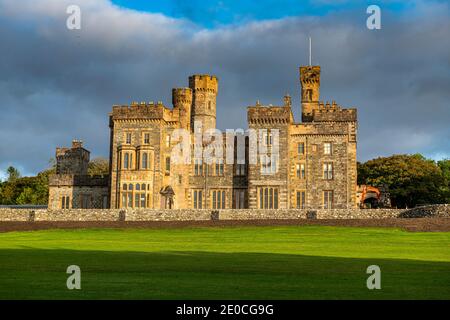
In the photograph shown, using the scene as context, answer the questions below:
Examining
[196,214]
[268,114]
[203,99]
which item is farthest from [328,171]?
[203,99]

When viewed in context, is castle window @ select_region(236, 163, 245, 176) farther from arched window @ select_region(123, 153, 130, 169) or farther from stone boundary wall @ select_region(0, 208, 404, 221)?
arched window @ select_region(123, 153, 130, 169)

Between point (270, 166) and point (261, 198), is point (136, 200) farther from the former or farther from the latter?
point (270, 166)

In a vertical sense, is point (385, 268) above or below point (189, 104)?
below

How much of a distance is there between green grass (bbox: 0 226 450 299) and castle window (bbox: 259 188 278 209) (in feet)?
69.3

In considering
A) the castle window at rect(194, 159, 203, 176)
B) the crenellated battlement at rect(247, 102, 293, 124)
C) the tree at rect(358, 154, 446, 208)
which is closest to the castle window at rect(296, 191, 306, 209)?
the crenellated battlement at rect(247, 102, 293, 124)

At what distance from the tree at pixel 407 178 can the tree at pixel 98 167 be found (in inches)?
1478

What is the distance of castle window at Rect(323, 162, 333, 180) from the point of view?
67438mm

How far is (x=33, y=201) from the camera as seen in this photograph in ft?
319

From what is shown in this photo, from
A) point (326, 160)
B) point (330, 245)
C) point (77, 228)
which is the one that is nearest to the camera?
point (330, 245)

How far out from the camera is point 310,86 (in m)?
77.9
